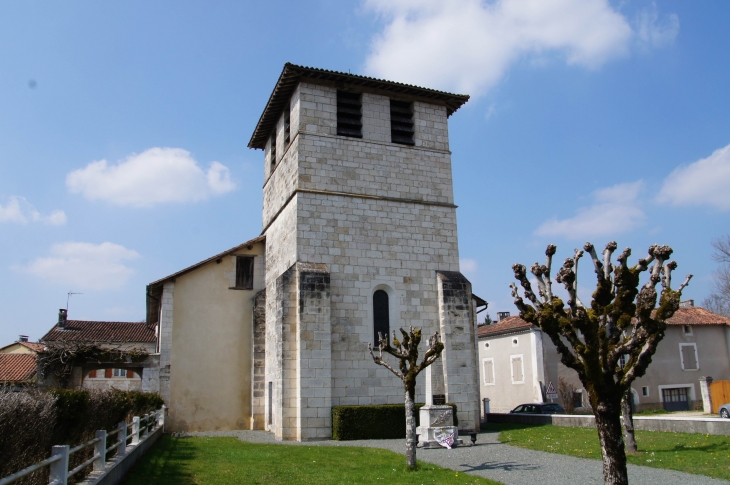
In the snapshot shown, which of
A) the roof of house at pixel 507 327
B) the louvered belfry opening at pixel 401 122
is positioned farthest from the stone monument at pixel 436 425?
the roof of house at pixel 507 327

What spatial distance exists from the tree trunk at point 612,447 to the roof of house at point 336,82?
14.1m

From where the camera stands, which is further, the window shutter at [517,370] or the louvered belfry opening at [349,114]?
the window shutter at [517,370]

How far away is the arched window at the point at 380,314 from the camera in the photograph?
16.7 meters

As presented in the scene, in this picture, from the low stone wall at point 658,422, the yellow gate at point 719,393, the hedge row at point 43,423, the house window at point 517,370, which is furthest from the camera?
the house window at point 517,370

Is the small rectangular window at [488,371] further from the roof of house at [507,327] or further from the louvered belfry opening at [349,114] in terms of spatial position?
the louvered belfry opening at [349,114]

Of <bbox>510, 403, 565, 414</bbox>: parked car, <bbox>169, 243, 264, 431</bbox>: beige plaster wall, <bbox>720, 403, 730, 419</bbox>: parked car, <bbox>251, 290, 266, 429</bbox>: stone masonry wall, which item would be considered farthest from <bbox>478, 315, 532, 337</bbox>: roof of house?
<bbox>169, 243, 264, 431</bbox>: beige plaster wall

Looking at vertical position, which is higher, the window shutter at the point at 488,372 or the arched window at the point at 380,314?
the arched window at the point at 380,314

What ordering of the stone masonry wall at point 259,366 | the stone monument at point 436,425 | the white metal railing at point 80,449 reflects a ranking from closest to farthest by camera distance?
the white metal railing at point 80,449, the stone monument at point 436,425, the stone masonry wall at point 259,366

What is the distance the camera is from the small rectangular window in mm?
30328

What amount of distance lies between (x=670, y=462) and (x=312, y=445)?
775 cm

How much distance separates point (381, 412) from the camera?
15.4 m

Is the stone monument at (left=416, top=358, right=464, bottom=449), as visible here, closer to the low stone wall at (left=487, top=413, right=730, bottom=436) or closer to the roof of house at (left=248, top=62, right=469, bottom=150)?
the low stone wall at (left=487, top=413, right=730, bottom=436)

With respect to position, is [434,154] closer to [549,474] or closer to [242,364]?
[242,364]

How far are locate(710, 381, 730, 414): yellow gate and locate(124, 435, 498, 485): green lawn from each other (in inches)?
787
